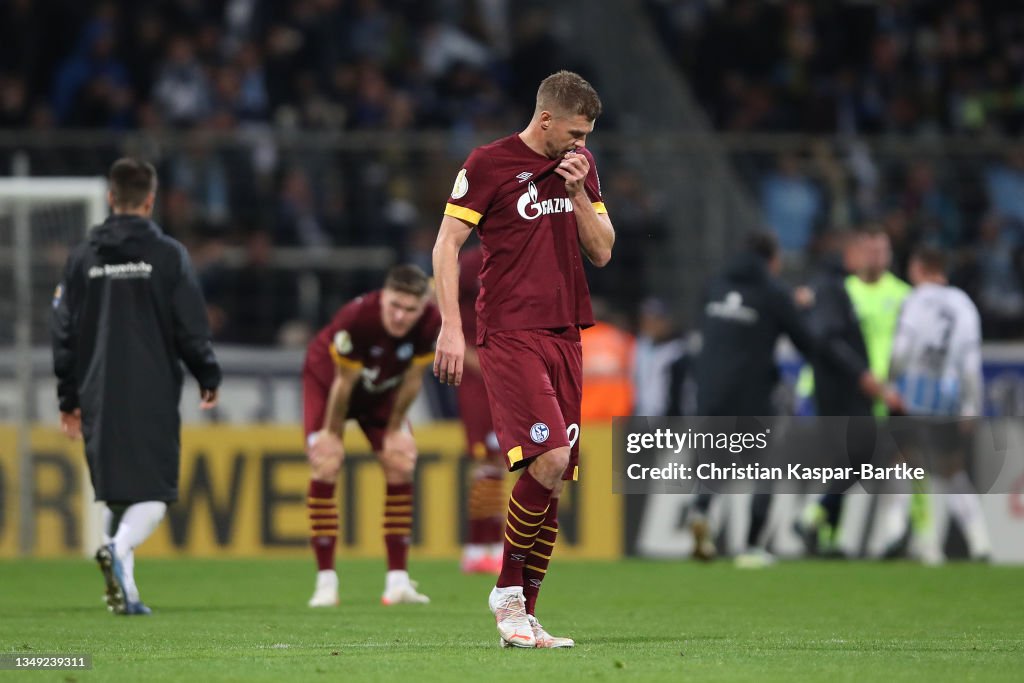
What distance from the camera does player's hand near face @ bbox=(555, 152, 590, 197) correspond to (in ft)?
23.7

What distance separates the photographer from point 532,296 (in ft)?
24.1

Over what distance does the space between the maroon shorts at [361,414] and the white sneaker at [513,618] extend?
336 cm

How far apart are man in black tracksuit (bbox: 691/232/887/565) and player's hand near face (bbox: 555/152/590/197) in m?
7.10

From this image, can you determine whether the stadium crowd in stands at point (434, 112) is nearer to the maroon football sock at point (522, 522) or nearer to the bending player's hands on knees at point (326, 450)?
the bending player's hands on knees at point (326, 450)

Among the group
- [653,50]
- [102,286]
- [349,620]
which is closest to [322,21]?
[653,50]

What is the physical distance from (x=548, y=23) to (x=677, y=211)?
496cm

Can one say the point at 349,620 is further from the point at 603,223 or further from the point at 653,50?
the point at 653,50

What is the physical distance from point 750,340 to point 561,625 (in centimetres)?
585

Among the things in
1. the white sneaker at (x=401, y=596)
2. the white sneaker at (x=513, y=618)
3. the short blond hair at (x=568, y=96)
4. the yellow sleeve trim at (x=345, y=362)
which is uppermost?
the short blond hair at (x=568, y=96)

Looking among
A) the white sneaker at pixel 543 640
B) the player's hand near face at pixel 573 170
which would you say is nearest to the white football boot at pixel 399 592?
the white sneaker at pixel 543 640

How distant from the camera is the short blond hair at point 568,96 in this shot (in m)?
7.30

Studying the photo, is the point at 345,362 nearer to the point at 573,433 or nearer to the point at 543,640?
the point at 573,433

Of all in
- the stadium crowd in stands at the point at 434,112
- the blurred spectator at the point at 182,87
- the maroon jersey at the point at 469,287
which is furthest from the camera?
the blurred spectator at the point at 182,87

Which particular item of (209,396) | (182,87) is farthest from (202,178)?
(209,396)
